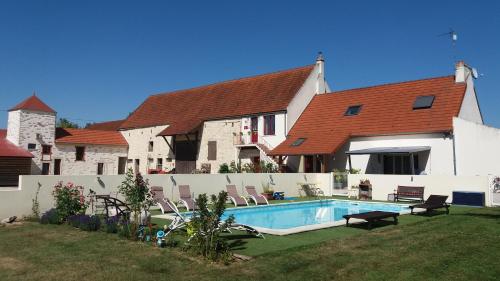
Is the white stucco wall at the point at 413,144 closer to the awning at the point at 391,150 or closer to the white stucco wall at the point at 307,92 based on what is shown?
the awning at the point at 391,150

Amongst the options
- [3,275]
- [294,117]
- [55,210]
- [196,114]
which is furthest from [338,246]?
[196,114]

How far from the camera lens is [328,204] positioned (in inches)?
786

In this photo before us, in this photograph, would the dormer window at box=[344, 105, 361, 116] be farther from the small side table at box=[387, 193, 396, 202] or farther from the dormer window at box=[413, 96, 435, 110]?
the small side table at box=[387, 193, 396, 202]

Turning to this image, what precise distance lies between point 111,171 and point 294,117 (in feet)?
65.8

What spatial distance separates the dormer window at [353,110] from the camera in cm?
2752

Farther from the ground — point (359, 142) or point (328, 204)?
point (359, 142)

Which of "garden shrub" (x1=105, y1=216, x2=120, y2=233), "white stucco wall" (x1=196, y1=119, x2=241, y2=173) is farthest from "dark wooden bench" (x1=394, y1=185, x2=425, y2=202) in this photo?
"white stucco wall" (x1=196, y1=119, x2=241, y2=173)

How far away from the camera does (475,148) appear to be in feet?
74.7

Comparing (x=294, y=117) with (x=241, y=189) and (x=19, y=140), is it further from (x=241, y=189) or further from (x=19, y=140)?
(x=19, y=140)

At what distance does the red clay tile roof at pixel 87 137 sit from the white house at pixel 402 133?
1928 centimetres

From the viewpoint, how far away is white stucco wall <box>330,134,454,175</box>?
21.9m

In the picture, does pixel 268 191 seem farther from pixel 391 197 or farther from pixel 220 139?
pixel 220 139

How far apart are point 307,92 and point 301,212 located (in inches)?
601

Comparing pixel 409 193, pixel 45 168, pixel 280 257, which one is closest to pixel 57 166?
pixel 45 168
